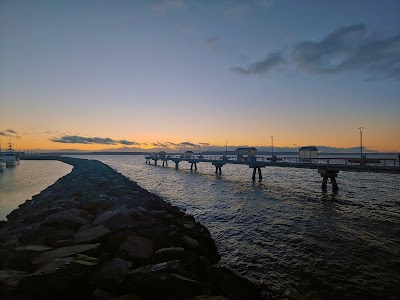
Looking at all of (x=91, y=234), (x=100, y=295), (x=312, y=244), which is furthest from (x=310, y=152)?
(x=100, y=295)

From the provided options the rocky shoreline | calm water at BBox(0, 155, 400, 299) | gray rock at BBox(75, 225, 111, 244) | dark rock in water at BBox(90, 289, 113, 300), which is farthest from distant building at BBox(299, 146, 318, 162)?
dark rock in water at BBox(90, 289, 113, 300)

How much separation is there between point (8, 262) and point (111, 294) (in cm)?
342

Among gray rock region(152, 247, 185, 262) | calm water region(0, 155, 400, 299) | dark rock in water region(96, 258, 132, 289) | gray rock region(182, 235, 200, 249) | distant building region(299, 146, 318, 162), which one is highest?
distant building region(299, 146, 318, 162)

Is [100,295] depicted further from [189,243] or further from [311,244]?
[311,244]

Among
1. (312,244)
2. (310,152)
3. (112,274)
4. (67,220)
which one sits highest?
(310,152)

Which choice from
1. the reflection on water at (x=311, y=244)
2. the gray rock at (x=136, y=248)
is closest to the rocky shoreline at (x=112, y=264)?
the gray rock at (x=136, y=248)

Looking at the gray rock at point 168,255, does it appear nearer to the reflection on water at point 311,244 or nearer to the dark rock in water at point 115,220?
the reflection on water at point 311,244

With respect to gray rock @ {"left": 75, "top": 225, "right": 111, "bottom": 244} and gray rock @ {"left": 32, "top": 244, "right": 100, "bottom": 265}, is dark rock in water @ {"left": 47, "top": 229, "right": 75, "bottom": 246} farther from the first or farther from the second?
gray rock @ {"left": 32, "top": 244, "right": 100, "bottom": 265}

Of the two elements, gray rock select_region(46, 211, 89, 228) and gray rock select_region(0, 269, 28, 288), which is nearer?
gray rock select_region(0, 269, 28, 288)

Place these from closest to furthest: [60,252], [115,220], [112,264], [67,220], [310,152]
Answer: [112,264]
[60,252]
[67,220]
[115,220]
[310,152]

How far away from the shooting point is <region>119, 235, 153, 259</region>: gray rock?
7288 millimetres

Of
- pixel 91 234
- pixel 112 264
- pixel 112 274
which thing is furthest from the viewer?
pixel 91 234

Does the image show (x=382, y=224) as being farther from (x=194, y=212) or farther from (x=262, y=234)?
(x=194, y=212)

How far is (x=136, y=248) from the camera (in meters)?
7.58
